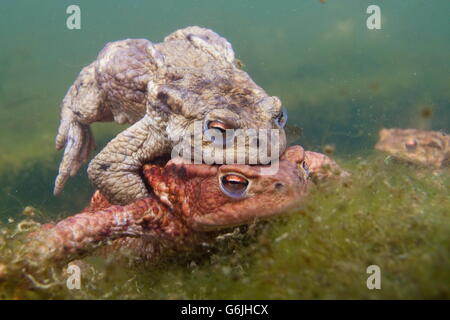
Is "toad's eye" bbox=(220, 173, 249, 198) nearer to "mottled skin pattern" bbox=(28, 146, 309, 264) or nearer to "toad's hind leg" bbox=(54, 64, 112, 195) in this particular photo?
"mottled skin pattern" bbox=(28, 146, 309, 264)

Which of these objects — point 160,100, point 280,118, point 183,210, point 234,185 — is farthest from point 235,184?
point 160,100

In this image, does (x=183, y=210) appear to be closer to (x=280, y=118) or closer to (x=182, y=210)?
(x=182, y=210)

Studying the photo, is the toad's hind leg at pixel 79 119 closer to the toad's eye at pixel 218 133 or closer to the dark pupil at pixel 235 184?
the toad's eye at pixel 218 133

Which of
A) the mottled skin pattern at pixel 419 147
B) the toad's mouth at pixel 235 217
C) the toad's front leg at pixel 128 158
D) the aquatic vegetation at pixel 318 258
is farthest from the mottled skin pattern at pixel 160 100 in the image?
the mottled skin pattern at pixel 419 147

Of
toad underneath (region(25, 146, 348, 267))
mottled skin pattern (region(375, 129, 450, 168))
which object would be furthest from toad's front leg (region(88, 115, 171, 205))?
mottled skin pattern (region(375, 129, 450, 168))
